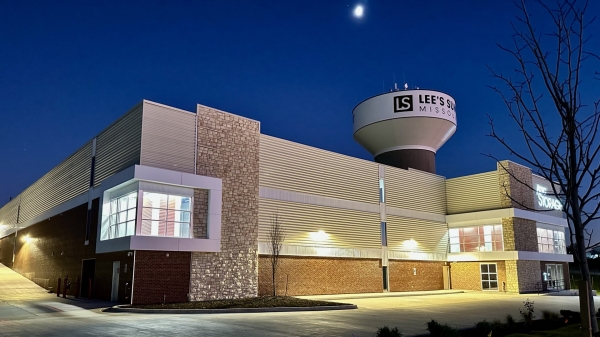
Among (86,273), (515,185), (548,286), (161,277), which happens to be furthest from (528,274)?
(86,273)

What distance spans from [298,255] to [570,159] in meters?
22.2

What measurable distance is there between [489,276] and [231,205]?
68.2 ft

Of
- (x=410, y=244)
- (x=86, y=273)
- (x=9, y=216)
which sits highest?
(x=9, y=216)

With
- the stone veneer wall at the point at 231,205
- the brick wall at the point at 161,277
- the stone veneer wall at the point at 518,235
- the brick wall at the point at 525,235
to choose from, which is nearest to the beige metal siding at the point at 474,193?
the stone veneer wall at the point at 518,235

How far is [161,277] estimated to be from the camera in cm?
2217

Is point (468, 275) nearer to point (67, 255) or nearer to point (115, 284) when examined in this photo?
point (115, 284)

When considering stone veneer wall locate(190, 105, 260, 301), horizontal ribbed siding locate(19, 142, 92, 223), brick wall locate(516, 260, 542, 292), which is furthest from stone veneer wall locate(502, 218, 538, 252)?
horizontal ribbed siding locate(19, 142, 92, 223)

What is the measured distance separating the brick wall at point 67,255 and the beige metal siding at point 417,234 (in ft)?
60.4

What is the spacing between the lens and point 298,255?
28.1m

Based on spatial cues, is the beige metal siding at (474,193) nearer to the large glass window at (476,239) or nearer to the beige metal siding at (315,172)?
the large glass window at (476,239)

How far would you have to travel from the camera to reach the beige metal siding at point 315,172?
28141 millimetres

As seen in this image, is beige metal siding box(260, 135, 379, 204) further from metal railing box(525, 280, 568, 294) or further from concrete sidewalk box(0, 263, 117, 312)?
metal railing box(525, 280, 568, 294)

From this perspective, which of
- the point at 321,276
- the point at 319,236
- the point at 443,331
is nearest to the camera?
the point at 443,331

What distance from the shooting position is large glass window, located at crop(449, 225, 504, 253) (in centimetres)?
3556
